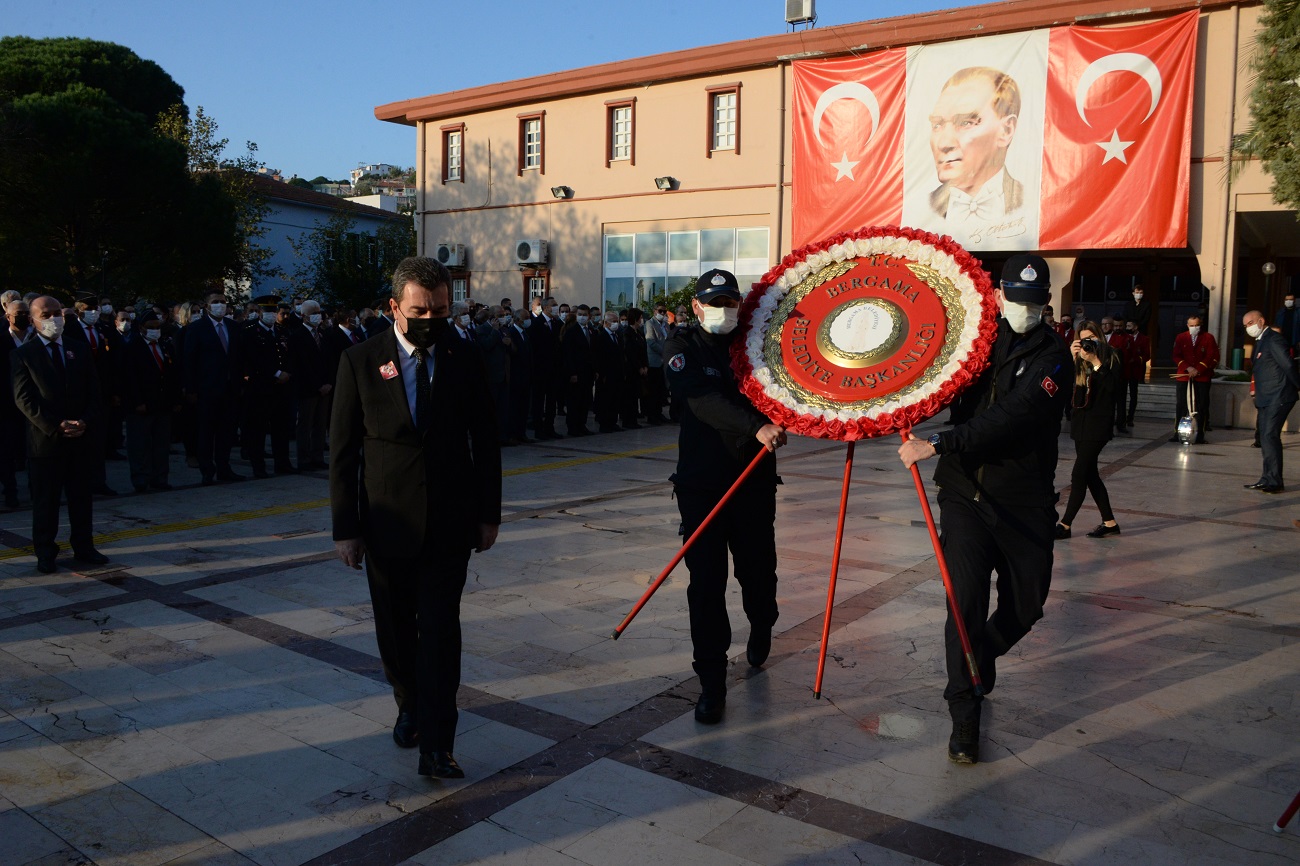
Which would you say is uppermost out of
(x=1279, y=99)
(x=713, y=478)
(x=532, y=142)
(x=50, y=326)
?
(x=532, y=142)

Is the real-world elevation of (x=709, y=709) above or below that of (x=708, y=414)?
below

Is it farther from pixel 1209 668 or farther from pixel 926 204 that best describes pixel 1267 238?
pixel 1209 668

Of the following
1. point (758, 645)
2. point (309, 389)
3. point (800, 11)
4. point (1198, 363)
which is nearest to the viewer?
point (758, 645)

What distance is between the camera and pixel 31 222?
81.1ft

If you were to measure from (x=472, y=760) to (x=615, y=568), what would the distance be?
336 centimetres

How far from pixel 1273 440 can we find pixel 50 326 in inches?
475

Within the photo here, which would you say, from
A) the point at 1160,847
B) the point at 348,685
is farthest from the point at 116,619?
the point at 1160,847

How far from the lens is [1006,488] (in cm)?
434

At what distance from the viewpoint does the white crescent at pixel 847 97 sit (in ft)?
71.8

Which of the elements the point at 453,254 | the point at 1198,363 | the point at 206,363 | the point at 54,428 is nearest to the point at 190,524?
the point at 54,428

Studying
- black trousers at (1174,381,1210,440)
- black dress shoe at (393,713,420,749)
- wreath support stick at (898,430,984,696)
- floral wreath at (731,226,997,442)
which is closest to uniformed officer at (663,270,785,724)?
floral wreath at (731,226,997,442)

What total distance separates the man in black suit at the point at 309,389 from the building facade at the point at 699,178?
45.5 ft

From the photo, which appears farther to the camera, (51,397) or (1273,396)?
(1273,396)

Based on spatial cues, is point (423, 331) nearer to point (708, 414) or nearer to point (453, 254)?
point (708, 414)
